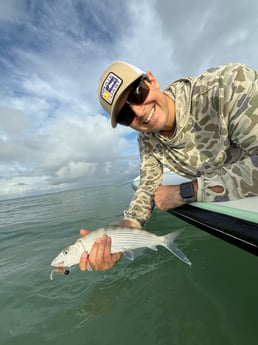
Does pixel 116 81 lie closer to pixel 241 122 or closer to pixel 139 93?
pixel 139 93

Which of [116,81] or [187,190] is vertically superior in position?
[116,81]

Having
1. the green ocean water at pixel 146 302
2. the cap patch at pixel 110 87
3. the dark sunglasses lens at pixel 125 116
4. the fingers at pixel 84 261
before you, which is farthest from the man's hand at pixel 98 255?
the cap patch at pixel 110 87

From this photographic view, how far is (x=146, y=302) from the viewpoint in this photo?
2.91m

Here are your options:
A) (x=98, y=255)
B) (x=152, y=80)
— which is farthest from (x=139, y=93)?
(x=98, y=255)

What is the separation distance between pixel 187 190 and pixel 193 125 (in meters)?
0.68

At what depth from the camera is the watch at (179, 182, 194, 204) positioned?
8.18 ft

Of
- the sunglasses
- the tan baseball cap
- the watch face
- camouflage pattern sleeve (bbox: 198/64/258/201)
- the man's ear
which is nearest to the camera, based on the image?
camouflage pattern sleeve (bbox: 198/64/258/201)

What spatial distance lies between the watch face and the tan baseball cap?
1.08 m

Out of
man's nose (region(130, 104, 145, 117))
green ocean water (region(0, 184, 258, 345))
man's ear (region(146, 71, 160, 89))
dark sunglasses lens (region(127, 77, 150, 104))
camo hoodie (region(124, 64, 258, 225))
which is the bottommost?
green ocean water (region(0, 184, 258, 345))

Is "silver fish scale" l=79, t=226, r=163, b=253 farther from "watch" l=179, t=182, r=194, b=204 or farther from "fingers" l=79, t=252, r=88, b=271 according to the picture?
"watch" l=179, t=182, r=194, b=204

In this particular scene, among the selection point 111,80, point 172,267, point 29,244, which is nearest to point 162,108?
point 111,80

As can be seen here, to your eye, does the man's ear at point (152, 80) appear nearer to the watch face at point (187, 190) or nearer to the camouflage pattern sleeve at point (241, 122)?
the camouflage pattern sleeve at point (241, 122)

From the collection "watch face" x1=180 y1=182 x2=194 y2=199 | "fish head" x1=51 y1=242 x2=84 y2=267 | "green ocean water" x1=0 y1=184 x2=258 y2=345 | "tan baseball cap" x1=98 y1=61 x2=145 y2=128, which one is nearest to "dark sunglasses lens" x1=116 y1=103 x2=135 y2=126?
"tan baseball cap" x1=98 y1=61 x2=145 y2=128

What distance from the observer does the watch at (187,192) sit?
8.18 feet
